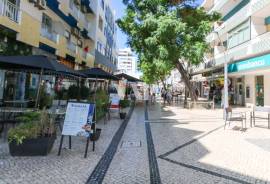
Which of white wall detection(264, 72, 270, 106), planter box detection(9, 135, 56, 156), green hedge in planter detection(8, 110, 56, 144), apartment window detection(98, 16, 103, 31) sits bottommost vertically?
planter box detection(9, 135, 56, 156)

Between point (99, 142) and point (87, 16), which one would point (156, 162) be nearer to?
point (99, 142)

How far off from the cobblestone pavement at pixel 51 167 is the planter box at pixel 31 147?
141mm

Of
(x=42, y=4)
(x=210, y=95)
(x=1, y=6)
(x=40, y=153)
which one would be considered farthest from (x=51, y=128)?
(x=210, y=95)

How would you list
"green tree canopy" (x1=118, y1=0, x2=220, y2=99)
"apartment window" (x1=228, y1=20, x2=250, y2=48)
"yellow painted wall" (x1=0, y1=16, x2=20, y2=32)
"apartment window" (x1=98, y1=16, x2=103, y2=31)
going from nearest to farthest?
"yellow painted wall" (x1=0, y1=16, x2=20, y2=32), "green tree canopy" (x1=118, y1=0, x2=220, y2=99), "apartment window" (x1=228, y1=20, x2=250, y2=48), "apartment window" (x1=98, y1=16, x2=103, y2=31)

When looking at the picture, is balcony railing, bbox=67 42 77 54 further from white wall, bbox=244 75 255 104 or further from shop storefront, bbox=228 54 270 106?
white wall, bbox=244 75 255 104

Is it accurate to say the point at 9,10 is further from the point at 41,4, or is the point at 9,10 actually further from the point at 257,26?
the point at 257,26

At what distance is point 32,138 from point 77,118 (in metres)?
1.13

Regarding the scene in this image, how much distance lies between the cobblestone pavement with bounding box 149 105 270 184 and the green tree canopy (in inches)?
430

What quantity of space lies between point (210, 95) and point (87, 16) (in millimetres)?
18687

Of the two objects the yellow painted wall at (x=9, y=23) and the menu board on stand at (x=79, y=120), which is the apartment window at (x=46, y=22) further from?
the menu board on stand at (x=79, y=120)

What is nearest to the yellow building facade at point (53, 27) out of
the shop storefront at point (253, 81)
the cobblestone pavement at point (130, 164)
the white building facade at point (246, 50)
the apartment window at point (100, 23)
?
the apartment window at point (100, 23)

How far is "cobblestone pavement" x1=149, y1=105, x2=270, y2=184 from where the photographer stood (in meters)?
5.33

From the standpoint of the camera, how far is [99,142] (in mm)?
8164

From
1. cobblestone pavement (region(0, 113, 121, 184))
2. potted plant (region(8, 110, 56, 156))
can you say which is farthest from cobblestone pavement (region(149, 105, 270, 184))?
potted plant (region(8, 110, 56, 156))
